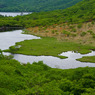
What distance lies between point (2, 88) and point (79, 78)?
50.7 feet

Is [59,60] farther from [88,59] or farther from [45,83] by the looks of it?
[45,83]

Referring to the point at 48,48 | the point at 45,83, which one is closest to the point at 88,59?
the point at 48,48

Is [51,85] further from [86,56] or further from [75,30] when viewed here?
[75,30]

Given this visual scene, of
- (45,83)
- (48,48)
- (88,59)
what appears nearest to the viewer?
(45,83)

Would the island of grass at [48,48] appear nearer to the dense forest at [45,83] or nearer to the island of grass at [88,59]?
the island of grass at [88,59]

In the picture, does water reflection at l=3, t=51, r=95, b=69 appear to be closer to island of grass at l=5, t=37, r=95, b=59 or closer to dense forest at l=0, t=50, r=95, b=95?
island of grass at l=5, t=37, r=95, b=59

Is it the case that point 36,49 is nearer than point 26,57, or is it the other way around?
point 26,57

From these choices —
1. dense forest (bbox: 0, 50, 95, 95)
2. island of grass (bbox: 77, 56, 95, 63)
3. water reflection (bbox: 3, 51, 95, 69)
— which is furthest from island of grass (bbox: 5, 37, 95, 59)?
dense forest (bbox: 0, 50, 95, 95)

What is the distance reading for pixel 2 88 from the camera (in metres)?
32.5

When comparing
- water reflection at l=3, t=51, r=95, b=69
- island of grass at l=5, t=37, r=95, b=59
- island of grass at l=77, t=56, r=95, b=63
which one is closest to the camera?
water reflection at l=3, t=51, r=95, b=69

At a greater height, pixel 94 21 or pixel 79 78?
pixel 94 21

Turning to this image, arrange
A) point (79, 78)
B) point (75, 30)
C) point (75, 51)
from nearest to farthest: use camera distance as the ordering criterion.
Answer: point (79, 78), point (75, 51), point (75, 30)

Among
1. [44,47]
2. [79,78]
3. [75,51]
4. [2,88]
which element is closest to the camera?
[2,88]

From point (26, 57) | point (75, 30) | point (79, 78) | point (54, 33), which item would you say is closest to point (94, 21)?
point (75, 30)
